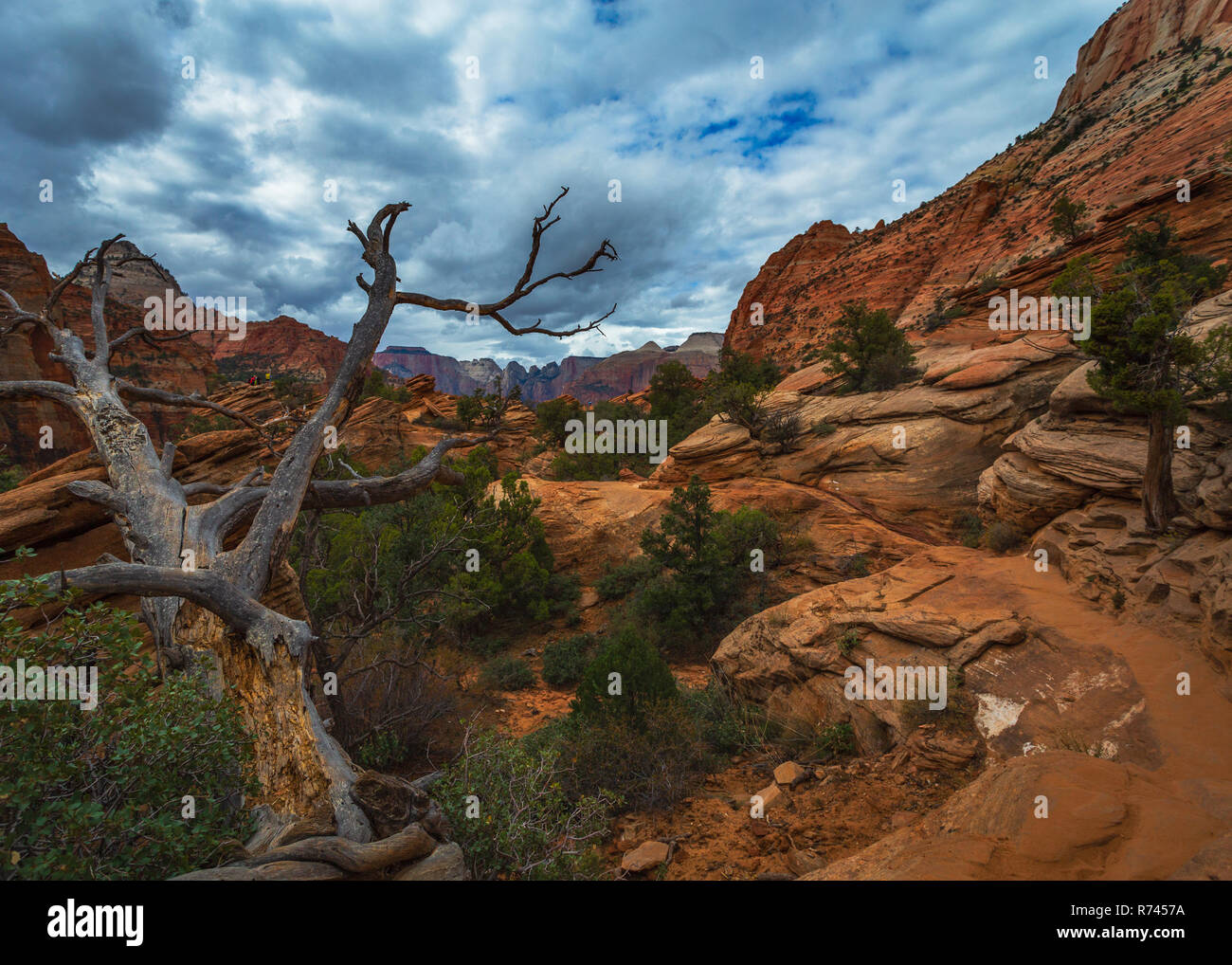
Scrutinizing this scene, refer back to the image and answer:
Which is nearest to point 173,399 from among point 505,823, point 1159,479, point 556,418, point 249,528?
point 249,528

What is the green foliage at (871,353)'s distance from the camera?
20.1m

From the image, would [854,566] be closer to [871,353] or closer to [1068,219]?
[871,353]

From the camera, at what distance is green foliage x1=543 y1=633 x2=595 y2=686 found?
13648 mm

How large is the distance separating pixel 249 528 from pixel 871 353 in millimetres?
22096

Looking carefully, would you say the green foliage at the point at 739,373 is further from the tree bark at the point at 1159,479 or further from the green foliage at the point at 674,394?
the tree bark at the point at 1159,479

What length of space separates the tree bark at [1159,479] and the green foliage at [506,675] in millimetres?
13047

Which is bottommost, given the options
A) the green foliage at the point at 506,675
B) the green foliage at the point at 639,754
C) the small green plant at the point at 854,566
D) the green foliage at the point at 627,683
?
the green foliage at the point at 506,675

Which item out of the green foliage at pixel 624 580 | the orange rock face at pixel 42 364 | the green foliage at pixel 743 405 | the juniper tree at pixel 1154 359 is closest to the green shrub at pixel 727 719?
the green foliage at pixel 624 580

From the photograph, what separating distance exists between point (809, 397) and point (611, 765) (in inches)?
758

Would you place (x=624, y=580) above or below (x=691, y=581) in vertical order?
below

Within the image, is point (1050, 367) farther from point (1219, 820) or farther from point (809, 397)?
point (1219, 820)

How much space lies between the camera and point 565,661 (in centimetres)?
1391

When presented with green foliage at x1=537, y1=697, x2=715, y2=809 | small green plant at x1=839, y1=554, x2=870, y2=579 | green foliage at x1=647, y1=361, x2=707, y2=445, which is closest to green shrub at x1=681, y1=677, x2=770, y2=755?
green foliage at x1=537, y1=697, x2=715, y2=809
